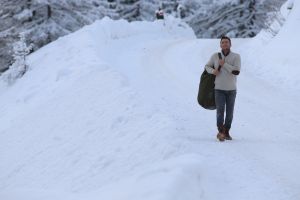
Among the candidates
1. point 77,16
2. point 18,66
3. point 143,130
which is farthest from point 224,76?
point 77,16

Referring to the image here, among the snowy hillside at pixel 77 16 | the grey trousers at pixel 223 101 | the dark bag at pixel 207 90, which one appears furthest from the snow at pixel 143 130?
the snowy hillside at pixel 77 16

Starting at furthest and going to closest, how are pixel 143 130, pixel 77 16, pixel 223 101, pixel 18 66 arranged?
1. pixel 77 16
2. pixel 18 66
3. pixel 143 130
4. pixel 223 101

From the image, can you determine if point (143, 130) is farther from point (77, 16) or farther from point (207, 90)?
point (77, 16)

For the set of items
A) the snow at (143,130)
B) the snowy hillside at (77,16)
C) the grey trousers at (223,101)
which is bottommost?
the snowy hillside at (77,16)

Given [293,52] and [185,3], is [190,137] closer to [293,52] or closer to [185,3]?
[293,52]

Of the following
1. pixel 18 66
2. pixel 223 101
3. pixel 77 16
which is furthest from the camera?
pixel 77 16

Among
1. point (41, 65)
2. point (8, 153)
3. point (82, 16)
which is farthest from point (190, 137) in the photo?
point (82, 16)

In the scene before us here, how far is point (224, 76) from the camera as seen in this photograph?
29.2 feet

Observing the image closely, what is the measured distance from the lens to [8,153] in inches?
483

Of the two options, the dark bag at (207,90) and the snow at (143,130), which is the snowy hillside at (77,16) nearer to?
the snow at (143,130)

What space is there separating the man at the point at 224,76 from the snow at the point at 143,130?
0.44 metres

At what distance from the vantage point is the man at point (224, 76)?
8.76 metres

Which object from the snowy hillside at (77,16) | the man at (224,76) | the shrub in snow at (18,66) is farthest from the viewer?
the snowy hillside at (77,16)

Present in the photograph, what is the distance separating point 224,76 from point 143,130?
1766 mm
